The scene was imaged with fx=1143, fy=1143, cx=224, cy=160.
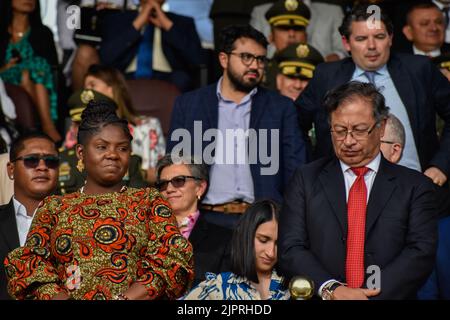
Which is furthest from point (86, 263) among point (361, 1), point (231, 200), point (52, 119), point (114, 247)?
point (361, 1)

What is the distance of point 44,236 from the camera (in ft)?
15.9

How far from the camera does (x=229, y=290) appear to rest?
5629 millimetres

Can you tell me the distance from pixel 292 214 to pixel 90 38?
15.6 ft

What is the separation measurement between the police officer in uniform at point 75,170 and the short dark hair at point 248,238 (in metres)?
1.34

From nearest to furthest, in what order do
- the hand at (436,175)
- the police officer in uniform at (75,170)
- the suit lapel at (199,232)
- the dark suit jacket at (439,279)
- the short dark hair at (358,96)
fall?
the short dark hair at (358,96)
the dark suit jacket at (439,279)
the hand at (436,175)
the suit lapel at (199,232)
the police officer in uniform at (75,170)

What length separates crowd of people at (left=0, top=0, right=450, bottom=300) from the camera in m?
4.83

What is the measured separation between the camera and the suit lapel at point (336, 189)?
16.9ft

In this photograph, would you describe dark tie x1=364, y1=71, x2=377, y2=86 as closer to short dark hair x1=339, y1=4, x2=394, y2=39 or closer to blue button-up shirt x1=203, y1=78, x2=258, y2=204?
short dark hair x1=339, y1=4, x2=394, y2=39

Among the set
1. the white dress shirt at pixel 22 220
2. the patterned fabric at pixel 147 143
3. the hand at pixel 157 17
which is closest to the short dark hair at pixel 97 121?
the white dress shirt at pixel 22 220

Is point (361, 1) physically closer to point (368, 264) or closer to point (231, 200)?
point (231, 200)

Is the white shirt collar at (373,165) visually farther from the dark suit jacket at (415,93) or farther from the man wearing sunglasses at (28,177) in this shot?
the man wearing sunglasses at (28,177)

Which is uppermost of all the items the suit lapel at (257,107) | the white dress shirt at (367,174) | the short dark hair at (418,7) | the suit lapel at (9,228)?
the short dark hair at (418,7)

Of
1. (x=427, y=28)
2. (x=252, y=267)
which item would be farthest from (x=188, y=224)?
(x=427, y=28)

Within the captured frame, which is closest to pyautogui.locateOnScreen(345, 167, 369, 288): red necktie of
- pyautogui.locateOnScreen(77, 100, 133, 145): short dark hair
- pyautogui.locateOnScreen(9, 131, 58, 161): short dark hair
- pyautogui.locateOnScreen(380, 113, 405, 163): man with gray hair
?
pyautogui.locateOnScreen(380, 113, 405, 163): man with gray hair
